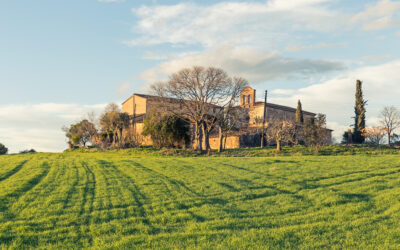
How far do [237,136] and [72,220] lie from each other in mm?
49727

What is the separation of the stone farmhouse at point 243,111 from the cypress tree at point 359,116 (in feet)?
34.6

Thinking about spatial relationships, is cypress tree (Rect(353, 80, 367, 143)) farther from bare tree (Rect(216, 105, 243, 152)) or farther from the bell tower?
bare tree (Rect(216, 105, 243, 152))

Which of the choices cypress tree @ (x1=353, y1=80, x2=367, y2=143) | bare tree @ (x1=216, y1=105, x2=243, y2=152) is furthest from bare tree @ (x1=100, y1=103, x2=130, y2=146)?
cypress tree @ (x1=353, y1=80, x2=367, y2=143)

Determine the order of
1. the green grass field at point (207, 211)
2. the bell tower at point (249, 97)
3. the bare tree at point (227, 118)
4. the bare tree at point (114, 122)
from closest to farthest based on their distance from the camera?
the green grass field at point (207, 211) < the bare tree at point (227, 118) < the bare tree at point (114, 122) < the bell tower at point (249, 97)

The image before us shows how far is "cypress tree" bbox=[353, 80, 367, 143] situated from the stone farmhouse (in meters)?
10.5

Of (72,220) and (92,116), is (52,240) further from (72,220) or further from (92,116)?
(92,116)

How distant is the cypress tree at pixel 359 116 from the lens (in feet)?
216

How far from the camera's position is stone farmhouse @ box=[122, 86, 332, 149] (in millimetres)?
50450

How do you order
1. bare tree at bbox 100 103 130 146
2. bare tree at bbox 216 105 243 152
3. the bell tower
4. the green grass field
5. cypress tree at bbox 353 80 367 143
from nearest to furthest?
the green grass field < bare tree at bbox 216 105 243 152 < bare tree at bbox 100 103 130 146 < cypress tree at bbox 353 80 367 143 < the bell tower

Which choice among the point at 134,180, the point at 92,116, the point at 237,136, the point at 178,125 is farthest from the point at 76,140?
the point at 134,180

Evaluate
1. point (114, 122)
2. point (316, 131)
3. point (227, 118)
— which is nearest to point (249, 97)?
point (227, 118)

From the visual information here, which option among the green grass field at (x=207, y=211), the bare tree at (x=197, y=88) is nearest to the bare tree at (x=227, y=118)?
the bare tree at (x=197, y=88)

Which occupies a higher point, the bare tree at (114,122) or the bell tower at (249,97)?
the bell tower at (249,97)

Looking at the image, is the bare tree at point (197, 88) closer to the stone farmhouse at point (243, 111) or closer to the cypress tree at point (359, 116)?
the stone farmhouse at point (243, 111)
